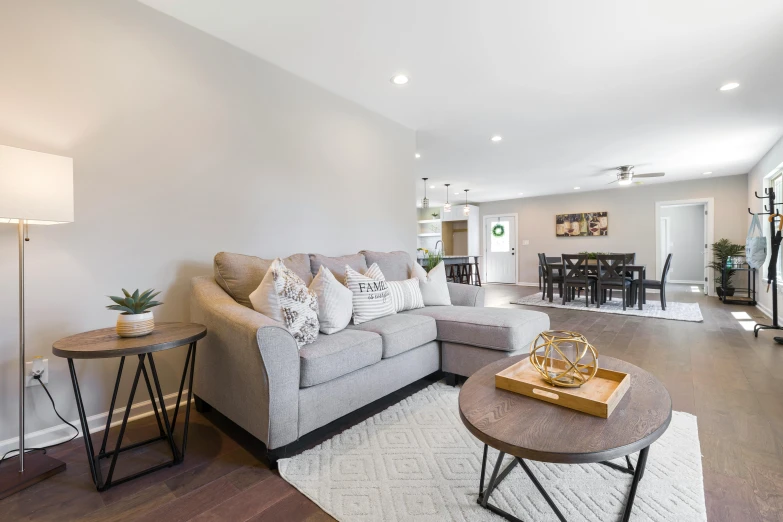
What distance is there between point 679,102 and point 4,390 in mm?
5512

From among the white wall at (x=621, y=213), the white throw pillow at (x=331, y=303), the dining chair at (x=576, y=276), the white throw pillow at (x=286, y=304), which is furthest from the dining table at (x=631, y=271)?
the white throw pillow at (x=286, y=304)

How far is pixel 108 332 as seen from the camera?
1.78m

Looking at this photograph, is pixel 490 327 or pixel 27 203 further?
pixel 490 327

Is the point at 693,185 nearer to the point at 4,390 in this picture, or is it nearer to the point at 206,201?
the point at 206,201

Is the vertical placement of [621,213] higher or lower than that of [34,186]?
higher

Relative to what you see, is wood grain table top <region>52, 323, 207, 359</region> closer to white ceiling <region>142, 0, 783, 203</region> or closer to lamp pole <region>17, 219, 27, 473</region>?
lamp pole <region>17, 219, 27, 473</region>

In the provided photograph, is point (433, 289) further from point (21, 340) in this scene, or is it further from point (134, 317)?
point (21, 340)

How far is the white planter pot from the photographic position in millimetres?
1650

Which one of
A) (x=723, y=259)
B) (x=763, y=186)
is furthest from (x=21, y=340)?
(x=723, y=259)

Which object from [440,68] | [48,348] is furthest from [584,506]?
[440,68]

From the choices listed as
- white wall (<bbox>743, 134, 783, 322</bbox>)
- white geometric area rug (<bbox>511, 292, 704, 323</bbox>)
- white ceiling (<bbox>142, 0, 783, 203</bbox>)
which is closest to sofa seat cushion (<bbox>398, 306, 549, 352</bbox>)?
white ceiling (<bbox>142, 0, 783, 203</bbox>)

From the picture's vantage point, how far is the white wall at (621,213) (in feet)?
23.7

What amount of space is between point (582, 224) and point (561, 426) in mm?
9101

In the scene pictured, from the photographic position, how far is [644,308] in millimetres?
5805
